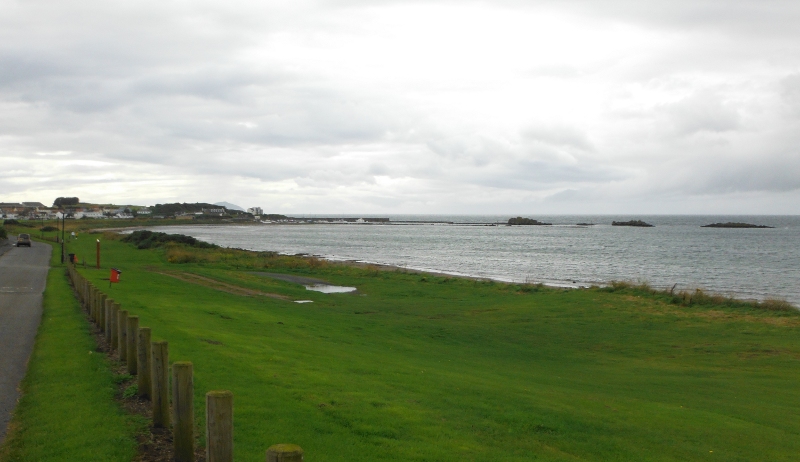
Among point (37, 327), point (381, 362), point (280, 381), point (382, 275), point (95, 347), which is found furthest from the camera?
point (382, 275)

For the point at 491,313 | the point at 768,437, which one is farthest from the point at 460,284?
the point at 768,437

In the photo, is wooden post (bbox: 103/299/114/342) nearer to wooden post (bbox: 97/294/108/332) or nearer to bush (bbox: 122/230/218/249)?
wooden post (bbox: 97/294/108/332)

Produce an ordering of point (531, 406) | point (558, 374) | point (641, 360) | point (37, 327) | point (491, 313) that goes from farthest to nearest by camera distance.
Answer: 1. point (491, 313)
2. point (641, 360)
3. point (558, 374)
4. point (37, 327)
5. point (531, 406)

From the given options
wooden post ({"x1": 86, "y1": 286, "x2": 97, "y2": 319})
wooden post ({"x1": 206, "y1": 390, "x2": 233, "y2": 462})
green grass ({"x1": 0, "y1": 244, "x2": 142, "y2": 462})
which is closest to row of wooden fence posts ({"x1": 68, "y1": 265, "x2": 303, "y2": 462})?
wooden post ({"x1": 206, "y1": 390, "x2": 233, "y2": 462})

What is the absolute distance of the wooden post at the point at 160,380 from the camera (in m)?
7.47

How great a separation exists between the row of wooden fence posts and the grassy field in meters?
0.87

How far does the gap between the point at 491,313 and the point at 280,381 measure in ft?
69.2

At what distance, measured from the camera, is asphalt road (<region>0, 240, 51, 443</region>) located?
9766 millimetres

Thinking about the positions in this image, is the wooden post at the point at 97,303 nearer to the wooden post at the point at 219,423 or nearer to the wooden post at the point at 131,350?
the wooden post at the point at 131,350

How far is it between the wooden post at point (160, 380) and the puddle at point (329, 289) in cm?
3063

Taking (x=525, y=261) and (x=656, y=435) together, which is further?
(x=525, y=261)

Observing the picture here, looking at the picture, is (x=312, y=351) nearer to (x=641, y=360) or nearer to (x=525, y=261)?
(x=641, y=360)

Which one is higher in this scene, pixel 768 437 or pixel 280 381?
pixel 280 381

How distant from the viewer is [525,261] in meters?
76.8
